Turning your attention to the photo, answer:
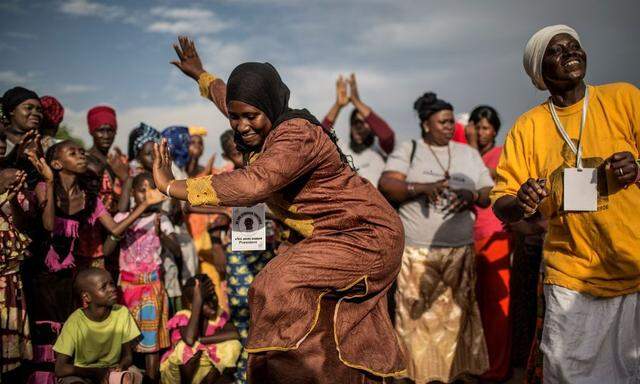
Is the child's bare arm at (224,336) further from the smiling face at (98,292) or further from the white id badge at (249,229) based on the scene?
the white id badge at (249,229)

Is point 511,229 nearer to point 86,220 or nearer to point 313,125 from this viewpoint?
point 313,125

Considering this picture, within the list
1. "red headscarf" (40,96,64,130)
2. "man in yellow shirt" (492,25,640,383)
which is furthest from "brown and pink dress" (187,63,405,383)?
"red headscarf" (40,96,64,130)

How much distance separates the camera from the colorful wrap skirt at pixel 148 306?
521 centimetres

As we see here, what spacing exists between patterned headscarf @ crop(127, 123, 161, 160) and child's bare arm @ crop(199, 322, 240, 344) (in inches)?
92.1

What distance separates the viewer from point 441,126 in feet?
17.9

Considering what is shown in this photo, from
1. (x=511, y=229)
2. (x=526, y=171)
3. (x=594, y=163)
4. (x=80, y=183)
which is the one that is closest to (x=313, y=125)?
(x=526, y=171)

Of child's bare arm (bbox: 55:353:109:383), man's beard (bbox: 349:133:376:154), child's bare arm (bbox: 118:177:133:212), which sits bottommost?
child's bare arm (bbox: 55:353:109:383)

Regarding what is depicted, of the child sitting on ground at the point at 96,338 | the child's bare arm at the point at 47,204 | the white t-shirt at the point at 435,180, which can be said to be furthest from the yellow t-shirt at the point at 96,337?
the white t-shirt at the point at 435,180

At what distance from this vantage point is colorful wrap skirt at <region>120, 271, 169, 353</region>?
205 inches

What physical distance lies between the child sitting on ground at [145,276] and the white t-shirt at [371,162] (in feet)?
7.19

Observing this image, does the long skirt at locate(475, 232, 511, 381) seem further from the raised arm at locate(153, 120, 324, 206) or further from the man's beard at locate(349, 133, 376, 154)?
the raised arm at locate(153, 120, 324, 206)

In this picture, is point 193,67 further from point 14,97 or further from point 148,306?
point 148,306

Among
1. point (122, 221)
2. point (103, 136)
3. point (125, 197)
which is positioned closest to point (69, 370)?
point (122, 221)

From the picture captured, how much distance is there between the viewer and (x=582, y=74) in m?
3.22
